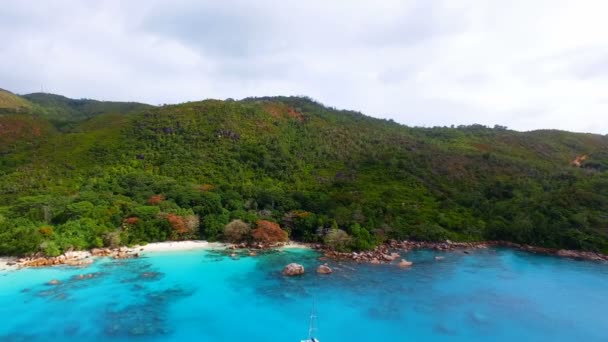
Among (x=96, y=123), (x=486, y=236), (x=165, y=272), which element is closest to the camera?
(x=165, y=272)

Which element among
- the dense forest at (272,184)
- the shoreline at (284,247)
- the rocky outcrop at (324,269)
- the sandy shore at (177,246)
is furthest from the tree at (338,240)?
the sandy shore at (177,246)

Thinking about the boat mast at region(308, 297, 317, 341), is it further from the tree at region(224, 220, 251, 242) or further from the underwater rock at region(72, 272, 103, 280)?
the tree at region(224, 220, 251, 242)

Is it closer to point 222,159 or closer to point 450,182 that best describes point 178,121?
point 222,159

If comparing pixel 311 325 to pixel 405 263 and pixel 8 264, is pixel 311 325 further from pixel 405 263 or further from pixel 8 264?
pixel 8 264

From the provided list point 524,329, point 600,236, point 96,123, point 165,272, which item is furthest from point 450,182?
point 96,123

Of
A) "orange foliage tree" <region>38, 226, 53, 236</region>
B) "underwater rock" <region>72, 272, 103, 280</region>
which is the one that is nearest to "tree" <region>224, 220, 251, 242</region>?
"underwater rock" <region>72, 272, 103, 280</region>

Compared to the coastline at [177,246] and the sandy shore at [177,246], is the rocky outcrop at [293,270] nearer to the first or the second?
the coastline at [177,246]
